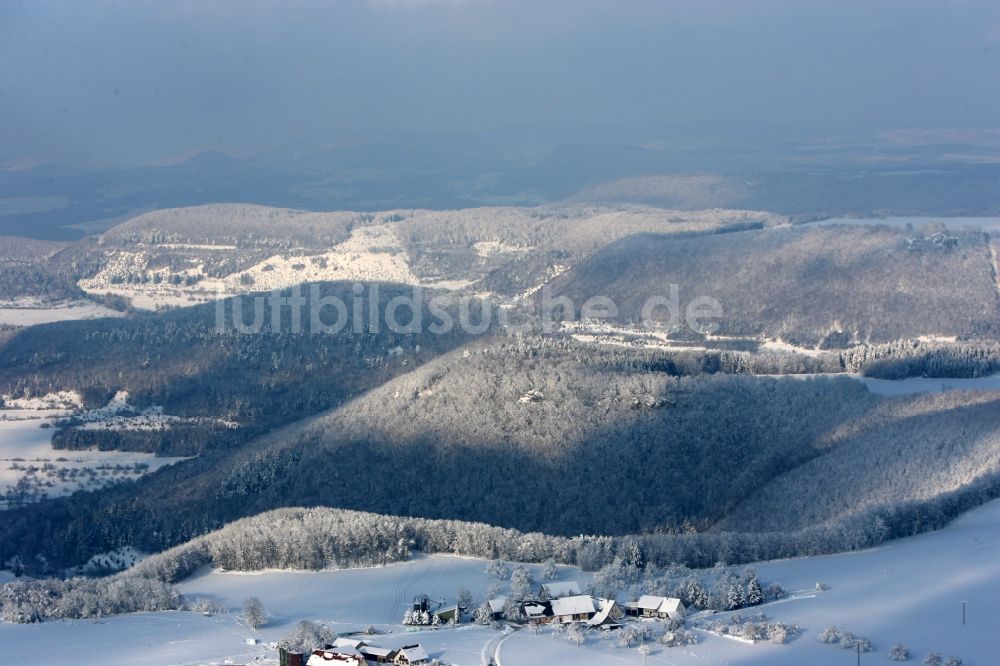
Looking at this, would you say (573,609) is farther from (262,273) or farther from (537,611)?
(262,273)

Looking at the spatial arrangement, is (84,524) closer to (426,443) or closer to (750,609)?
(426,443)

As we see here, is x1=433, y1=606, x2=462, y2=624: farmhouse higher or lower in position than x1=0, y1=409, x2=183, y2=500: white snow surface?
lower

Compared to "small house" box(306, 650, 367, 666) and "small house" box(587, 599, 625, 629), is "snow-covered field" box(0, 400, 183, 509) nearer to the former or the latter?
"small house" box(306, 650, 367, 666)

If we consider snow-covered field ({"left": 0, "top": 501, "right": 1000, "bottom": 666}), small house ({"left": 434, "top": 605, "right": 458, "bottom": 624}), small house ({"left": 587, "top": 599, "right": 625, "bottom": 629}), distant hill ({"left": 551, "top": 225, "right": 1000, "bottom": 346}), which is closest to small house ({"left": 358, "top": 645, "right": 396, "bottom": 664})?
snow-covered field ({"left": 0, "top": 501, "right": 1000, "bottom": 666})

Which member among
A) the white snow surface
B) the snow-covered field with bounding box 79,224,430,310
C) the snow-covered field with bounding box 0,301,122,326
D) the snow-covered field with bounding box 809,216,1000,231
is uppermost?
the snow-covered field with bounding box 809,216,1000,231

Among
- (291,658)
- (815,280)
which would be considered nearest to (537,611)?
(291,658)
